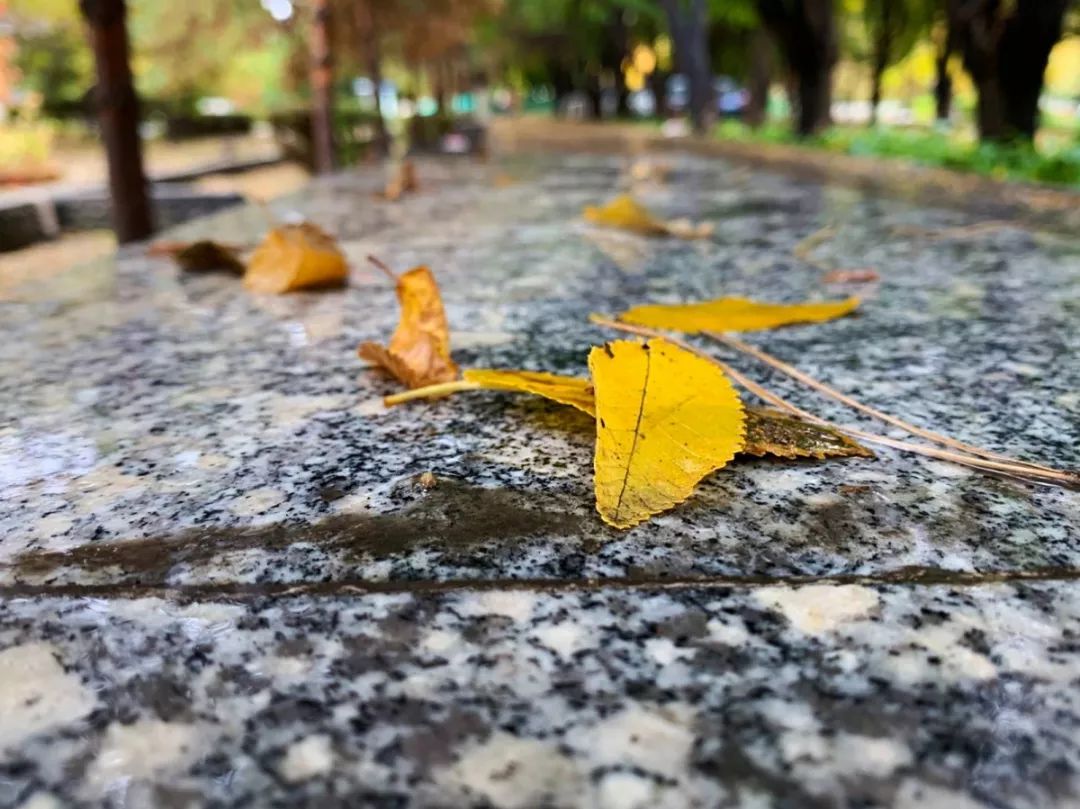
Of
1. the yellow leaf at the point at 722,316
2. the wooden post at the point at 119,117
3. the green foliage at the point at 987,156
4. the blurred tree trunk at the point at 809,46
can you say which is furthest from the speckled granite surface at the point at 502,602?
the blurred tree trunk at the point at 809,46

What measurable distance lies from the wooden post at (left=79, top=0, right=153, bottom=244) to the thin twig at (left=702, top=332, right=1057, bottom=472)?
2456mm

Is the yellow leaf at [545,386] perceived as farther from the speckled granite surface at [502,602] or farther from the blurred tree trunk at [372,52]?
the blurred tree trunk at [372,52]

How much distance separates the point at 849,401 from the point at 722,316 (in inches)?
14.9

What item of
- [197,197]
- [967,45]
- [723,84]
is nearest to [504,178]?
[197,197]

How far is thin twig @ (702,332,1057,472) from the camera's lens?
0.86m

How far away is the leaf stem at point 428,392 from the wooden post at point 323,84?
594 centimetres

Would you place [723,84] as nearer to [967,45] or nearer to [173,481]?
[967,45]

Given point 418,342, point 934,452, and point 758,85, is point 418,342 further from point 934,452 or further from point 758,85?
point 758,85

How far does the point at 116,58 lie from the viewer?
2.91 m

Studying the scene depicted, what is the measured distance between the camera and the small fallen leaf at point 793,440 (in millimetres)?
841

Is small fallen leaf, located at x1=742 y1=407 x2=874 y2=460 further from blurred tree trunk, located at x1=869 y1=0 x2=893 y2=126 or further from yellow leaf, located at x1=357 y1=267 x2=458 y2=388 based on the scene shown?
blurred tree trunk, located at x1=869 y1=0 x2=893 y2=126

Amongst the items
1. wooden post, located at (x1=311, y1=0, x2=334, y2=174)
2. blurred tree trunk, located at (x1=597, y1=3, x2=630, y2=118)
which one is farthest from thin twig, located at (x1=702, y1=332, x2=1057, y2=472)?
blurred tree trunk, located at (x1=597, y1=3, x2=630, y2=118)

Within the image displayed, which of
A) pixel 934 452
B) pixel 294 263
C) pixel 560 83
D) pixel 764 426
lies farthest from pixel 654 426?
pixel 560 83

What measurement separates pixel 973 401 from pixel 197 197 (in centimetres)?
655
